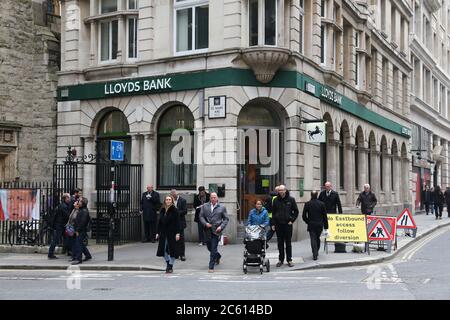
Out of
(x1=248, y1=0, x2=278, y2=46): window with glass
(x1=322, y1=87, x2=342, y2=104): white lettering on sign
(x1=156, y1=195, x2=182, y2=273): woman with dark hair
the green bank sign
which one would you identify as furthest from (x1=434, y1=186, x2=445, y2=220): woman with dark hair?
(x1=156, y1=195, x2=182, y2=273): woman with dark hair

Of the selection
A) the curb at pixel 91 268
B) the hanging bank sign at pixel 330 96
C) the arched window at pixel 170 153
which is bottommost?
the curb at pixel 91 268

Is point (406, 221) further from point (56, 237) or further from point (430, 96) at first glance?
point (430, 96)

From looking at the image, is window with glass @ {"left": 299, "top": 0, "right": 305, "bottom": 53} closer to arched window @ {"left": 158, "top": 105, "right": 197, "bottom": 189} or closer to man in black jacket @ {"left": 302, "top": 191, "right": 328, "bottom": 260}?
arched window @ {"left": 158, "top": 105, "right": 197, "bottom": 189}

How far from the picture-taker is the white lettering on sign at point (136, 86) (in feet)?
70.1

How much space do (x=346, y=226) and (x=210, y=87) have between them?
265 inches

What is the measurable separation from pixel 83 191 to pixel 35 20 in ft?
24.9

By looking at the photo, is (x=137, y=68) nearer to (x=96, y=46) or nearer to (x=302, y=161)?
Result: (x=96, y=46)

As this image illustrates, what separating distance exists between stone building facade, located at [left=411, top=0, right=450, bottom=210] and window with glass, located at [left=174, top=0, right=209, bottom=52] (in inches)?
915

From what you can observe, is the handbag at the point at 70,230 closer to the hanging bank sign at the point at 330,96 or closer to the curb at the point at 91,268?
the curb at the point at 91,268

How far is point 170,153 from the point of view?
21906mm

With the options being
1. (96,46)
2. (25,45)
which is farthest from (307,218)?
(25,45)

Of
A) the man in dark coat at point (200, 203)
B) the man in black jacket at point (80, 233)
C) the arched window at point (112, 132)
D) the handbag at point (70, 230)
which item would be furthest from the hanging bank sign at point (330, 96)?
the handbag at point (70, 230)

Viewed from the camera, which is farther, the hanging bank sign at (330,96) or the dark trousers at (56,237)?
the hanging bank sign at (330,96)

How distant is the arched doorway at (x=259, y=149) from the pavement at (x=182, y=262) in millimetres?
2412
